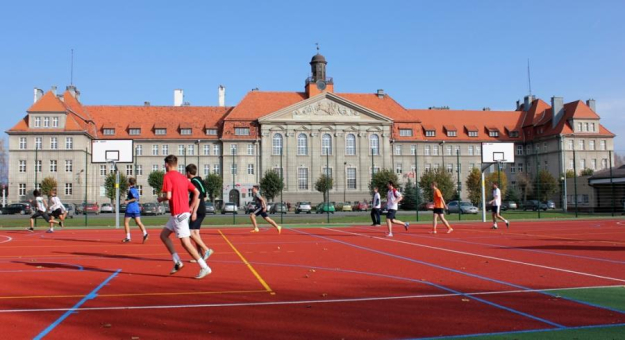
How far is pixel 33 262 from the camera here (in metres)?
11.7

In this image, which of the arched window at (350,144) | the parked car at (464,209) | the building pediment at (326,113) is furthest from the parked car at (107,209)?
the parked car at (464,209)

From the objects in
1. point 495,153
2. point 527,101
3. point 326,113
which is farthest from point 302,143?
point 495,153

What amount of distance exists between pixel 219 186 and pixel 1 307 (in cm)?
6638

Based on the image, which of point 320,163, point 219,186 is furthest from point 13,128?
point 320,163

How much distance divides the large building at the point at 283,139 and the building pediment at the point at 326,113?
15cm

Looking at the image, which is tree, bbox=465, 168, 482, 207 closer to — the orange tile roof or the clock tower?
the clock tower

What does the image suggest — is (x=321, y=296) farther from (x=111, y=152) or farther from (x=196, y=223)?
(x=111, y=152)

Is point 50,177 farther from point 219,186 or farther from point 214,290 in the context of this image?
point 214,290

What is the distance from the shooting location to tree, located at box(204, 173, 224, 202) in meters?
71.5

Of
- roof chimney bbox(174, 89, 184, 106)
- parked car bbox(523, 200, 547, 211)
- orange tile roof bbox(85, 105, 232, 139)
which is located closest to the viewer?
parked car bbox(523, 200, 547, 211)

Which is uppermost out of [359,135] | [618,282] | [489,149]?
[359,135]

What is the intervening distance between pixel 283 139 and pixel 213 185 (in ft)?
42.8

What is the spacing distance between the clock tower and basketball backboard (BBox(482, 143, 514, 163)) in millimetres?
51017

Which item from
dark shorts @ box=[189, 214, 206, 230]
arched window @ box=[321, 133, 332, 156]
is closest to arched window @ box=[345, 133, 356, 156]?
arched window @ box=[321, 133, 332, 156]
